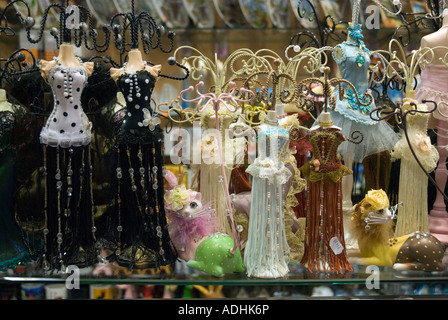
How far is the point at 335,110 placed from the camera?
1.98 meters

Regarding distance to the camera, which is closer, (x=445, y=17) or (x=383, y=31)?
(x=445, y=17)

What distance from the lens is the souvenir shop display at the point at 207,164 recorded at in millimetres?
1755

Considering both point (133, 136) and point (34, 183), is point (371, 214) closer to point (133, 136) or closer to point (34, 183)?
point (133, 136)

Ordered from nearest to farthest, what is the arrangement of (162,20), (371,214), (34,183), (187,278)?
(187,278), (371,214), (34,183), (162,20)

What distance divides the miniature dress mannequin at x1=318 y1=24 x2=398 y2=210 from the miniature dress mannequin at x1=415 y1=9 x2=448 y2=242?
7.5 inches

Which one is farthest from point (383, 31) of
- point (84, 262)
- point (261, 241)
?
point (84, 262)

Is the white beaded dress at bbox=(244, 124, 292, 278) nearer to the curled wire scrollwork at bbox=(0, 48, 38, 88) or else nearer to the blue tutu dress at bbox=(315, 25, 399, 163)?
the blue tutu dress at bbox=(315, 25, 399, 163)

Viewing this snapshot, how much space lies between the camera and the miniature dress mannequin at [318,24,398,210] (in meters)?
1.98

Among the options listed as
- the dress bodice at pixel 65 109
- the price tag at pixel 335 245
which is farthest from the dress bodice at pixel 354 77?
the dress bodice at pixel 65 109

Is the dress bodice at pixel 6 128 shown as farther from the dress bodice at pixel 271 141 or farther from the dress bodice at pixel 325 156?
the dress bodice at pixel 325 156

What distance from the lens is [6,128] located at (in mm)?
A: 1828

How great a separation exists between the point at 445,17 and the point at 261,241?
1150 mm

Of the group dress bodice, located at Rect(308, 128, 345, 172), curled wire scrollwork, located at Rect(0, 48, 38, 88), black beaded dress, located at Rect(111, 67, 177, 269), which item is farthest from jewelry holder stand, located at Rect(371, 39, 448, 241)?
curled wire scrollwork, located at Rect(0, 48, 38, 88)

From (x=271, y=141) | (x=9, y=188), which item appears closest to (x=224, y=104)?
(x=271, y=141)
